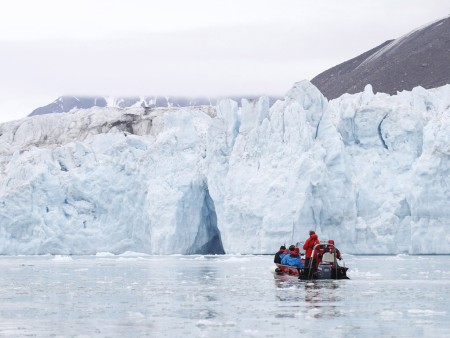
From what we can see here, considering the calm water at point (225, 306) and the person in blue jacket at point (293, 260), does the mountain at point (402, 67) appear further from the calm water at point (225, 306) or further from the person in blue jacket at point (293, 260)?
the calm water at point (225, 306)

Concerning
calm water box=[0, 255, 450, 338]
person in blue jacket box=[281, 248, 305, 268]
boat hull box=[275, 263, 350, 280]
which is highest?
person in blue jacket box=[281, 248, 305, 268]

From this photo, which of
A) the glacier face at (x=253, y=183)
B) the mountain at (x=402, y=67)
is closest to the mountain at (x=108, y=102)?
the mountain at (x=402, y=67)

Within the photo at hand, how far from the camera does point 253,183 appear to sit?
3962 cm

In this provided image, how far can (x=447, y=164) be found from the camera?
37.6 metres

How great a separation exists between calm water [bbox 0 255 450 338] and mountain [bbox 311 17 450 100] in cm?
6740

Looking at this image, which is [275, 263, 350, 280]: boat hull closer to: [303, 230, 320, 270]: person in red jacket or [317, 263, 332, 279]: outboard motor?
[317, 263, 332, 279]: outboard motor

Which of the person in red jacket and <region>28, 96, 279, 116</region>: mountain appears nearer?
the person in red jacket

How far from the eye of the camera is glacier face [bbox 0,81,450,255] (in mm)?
38281

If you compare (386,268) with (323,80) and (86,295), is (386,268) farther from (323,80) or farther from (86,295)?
(323,80)

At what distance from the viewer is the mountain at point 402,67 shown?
297 ft

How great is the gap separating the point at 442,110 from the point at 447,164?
15.6 feet

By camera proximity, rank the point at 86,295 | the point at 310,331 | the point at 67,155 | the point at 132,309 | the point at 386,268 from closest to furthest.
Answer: the point at 310,331 → the point at 132,309 → the point at 86,295 → the point at 386,268 → the point at 67,155

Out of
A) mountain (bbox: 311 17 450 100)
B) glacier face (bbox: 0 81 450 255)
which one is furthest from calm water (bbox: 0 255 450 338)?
mountain (bbox: 311 17 450 100)

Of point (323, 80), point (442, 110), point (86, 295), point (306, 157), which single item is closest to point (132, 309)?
point (86, 295)
